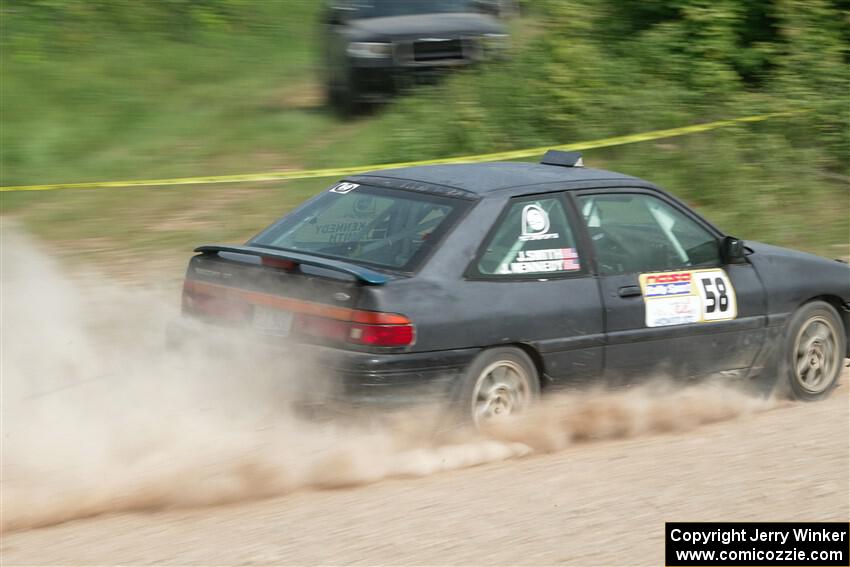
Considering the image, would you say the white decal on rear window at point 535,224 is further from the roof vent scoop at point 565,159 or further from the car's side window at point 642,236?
the roof vent scoop at point 565,159

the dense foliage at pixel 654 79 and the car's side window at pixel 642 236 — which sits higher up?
the dense foliage at pixel 654 79

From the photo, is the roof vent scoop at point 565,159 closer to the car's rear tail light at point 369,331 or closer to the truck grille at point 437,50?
the car's rear tail light at point 369,331

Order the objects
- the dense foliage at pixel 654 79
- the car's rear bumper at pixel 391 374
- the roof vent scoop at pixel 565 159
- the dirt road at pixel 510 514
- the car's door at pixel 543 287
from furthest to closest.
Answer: the dense foliage at pixel 654 79
the roof vent scoop at pixel 565 159
the car's door at pixel 543 287
the car's rear bumper at pixel 391 374
the dirt road at pixel 510 514

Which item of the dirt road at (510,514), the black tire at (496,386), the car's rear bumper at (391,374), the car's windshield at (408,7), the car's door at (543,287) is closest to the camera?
the dirt road at (510,514)

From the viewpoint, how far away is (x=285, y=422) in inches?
235

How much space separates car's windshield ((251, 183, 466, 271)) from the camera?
6.29 meters

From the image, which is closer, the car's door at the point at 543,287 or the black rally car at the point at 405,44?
the car's door at the point at 543,287

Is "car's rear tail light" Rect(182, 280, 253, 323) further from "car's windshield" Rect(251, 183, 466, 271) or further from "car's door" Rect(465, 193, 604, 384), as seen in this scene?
"car's door" Rect(465, 193, 604, 384)

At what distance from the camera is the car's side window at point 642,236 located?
682cm

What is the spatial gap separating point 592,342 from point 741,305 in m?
1.19

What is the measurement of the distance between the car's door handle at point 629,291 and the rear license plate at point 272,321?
1.85 metres

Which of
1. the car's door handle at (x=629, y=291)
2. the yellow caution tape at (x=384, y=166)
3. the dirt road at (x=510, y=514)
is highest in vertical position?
the yellow caution tape at (x=384, y=166)

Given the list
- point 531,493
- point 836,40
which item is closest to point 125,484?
point 531,493

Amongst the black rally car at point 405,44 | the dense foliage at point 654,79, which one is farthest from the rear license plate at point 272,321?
the black rally car at point 405,44
